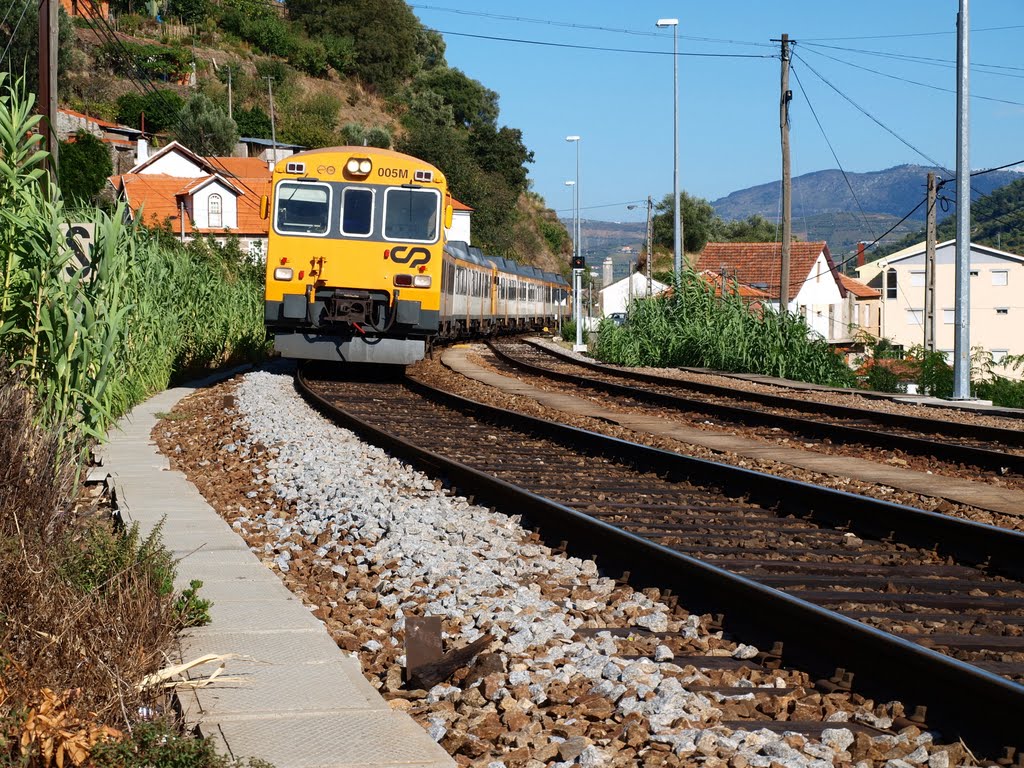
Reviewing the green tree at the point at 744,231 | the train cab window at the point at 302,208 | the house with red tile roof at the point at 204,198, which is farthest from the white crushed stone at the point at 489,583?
the green tree at the point at 744,231

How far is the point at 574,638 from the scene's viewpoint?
201 inches

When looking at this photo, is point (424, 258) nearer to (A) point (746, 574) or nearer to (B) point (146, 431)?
(B) point (146, 431)

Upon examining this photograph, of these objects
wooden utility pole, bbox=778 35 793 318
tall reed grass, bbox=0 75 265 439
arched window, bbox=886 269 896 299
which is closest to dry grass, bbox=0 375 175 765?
tall reed grass, bbox=0 75 265 439

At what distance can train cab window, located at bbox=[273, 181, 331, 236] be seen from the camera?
19.5 metres

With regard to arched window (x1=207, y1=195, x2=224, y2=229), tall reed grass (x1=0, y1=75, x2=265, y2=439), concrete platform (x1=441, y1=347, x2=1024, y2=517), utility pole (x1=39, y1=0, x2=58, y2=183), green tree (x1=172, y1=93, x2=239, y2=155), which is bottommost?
concrete platform (x1=441, y1=347, x2=1024, y2=517)

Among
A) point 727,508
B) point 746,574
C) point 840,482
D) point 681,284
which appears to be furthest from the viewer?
point 681,284

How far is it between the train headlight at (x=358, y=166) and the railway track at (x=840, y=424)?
5256 millimetres

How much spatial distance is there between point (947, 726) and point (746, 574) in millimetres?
2181

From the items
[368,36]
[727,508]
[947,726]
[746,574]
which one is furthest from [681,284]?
[368,36]

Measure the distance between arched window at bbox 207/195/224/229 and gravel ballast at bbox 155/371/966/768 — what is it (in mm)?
63529

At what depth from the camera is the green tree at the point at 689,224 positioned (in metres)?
123

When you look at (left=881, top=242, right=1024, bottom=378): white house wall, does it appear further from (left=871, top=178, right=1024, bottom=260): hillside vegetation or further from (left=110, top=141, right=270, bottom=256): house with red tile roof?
(left=110, top=141, right=270, bottom=256): house with red tile roof

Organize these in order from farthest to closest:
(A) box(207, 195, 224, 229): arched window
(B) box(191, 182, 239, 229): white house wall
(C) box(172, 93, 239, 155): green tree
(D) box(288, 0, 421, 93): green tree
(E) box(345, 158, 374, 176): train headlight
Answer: (D) box(288, 0, 421, 93): green tree < (C) box(172, 93, 239, 155): green tree < (A) box(207, 195, 224, 229): arched window < (B) box(191, 182, 239, 229): white house wall < (E) box(345, 158, 374, 176): train headlight

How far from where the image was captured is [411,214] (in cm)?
1969
